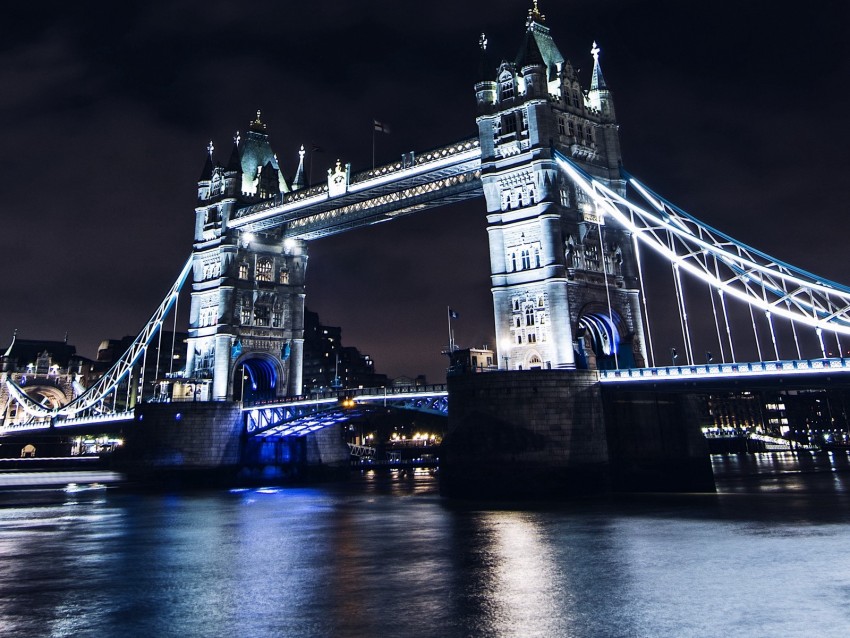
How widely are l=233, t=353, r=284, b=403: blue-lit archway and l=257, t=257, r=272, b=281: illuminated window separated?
25.1ft

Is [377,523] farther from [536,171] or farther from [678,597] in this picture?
[536,171]

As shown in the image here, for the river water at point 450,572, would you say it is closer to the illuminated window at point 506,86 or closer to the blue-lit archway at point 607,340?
the blue-lit archway at point 607,340

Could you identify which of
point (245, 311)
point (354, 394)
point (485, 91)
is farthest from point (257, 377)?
point (485, 91)

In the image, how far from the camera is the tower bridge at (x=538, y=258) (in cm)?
3669

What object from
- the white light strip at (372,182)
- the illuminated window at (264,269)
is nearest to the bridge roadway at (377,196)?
the white light strip at (372,182)

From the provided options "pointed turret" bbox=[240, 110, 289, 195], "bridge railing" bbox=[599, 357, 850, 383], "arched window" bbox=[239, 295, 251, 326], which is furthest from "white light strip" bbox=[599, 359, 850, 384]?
"pointed turret" bbox=[240, 110, 289, 195]

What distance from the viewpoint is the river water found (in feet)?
41.2

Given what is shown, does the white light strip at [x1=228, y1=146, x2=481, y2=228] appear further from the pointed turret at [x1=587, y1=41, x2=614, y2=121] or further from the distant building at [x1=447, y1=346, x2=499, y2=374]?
the distant building at [x1=447, y1=346, x2=499, y2=374]

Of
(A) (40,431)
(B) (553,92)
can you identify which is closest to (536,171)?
(B) (553,92)

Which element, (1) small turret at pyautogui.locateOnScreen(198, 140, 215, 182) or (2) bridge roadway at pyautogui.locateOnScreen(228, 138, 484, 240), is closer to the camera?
(2) bridge roadway at pyautogui.locateOnScreen(228, 138, 484, 240)

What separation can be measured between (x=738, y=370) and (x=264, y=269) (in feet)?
151

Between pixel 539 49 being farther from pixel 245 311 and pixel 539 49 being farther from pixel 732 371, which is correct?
pixel 245 311

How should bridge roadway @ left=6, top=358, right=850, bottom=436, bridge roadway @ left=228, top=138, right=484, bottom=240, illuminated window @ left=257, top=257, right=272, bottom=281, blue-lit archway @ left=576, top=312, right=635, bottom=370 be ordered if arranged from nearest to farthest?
1. bridge roadway @ left=6, top=358, right=850, bottom=436
2. blue-lit archway @ left=576, top=312, right=635, bottom=370
3. bridge roadway @ left=228, top=138, right=484, bottom=240
4. illuminated window @ left=257, top=257, right=272, bottom=281

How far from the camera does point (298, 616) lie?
13.3 m
